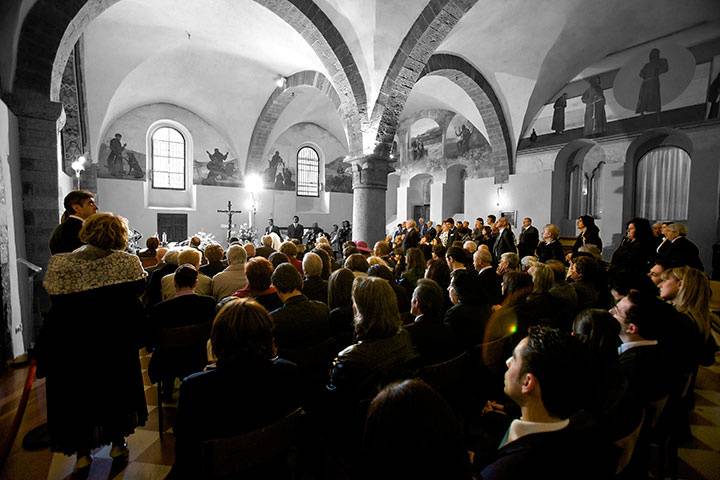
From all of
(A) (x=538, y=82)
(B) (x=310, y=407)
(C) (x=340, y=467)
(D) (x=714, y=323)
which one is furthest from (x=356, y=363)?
(A) (x=538, y=82)

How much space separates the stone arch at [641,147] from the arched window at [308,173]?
1361 centimetres

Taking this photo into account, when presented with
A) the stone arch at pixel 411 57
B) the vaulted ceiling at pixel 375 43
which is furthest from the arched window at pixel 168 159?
the stone arch at pixel 411 57

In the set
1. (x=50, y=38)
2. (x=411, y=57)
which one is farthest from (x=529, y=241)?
(x=50, y=38)

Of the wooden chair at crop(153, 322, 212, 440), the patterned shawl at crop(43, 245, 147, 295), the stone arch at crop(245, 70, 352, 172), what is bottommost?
the wooden chair at crop(153, 322, 212, 440)

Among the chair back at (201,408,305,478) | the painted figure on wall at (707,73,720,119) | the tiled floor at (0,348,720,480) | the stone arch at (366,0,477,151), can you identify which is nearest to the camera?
the chair back at (201,408,305,478)

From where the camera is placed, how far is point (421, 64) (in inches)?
334

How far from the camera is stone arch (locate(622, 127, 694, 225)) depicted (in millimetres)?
10672

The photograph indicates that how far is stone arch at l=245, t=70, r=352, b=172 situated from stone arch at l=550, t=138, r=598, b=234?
7429mm

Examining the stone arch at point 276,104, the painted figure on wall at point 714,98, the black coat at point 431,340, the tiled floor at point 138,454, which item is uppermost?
the stone arch at point 276,104

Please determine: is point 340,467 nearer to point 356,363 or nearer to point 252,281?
point 356,363

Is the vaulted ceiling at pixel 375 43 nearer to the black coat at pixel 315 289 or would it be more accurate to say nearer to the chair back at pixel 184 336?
the black coat at pixel 315 289

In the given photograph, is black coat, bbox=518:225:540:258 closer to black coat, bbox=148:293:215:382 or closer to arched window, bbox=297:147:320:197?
black coat, bbox=148:293:215:382

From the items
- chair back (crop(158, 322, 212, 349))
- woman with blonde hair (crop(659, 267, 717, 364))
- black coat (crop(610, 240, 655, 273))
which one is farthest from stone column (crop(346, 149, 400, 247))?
woman with blonde hair (crop(659, 267, 717, 364))

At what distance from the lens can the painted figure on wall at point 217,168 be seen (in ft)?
56.5
